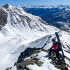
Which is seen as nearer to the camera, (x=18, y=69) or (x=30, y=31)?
(x=18, y=69)

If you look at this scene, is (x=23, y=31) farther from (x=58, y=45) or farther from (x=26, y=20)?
(x=58, y=45)

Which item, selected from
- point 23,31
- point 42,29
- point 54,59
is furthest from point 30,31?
point 54,59

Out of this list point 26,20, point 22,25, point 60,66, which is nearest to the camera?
point 60,66

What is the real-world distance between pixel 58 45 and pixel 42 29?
140m

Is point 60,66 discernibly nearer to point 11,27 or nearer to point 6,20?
point 11,27

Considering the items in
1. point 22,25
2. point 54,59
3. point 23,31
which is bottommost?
point 54,59

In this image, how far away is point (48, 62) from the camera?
22250 millimetres

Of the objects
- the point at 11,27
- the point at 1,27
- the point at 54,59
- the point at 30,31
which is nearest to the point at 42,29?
the point at 30,31

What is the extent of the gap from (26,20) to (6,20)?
27.7 meters

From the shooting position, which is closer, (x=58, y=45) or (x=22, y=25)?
(x=58, y=45)

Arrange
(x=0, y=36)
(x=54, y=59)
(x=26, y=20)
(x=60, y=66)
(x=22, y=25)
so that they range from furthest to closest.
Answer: (x=26, y=20) → (x=22, y=25) → (x=0, y=36) → (x=54, y=59) → (x=60, y=66)

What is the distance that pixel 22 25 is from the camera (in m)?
152

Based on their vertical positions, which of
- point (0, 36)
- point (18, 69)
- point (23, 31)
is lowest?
point (18, 69)

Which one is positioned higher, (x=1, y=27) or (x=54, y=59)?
(x=1, y=27)
